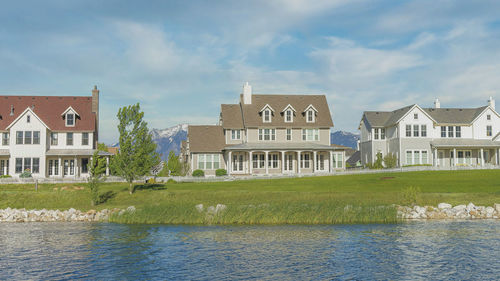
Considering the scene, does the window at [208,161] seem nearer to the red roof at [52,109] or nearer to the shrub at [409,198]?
the red roof at [52,109]

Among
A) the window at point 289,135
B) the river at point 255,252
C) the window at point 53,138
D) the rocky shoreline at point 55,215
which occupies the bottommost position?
the river at point 255,252

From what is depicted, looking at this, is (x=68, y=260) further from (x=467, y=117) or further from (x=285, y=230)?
(x=467, y=117)

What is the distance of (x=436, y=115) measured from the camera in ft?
211

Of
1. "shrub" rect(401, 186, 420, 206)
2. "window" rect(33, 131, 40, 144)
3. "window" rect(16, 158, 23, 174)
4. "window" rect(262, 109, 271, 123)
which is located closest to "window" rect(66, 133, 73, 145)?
"window" rect(33, 131, 40, 144)

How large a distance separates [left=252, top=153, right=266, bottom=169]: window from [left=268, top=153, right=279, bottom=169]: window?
2.83 ft

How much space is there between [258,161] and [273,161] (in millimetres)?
1913

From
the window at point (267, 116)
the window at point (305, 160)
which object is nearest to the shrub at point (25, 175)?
the window at point (267, 116)

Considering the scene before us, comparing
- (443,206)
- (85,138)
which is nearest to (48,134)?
(85,138)

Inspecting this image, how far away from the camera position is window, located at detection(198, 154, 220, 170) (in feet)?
191

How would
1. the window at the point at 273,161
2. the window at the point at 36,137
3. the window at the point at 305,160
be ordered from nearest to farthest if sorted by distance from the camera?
the window at the point at 36,137 < the window at the point at 273,161 < the window at the point at 305,160

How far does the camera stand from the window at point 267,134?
196 feet

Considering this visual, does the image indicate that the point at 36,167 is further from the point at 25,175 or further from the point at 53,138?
the point at 53,138

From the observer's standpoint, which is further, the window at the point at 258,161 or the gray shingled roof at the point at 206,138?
the window at the point at 258,161

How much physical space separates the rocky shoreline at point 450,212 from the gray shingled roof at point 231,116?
31.5 meters
